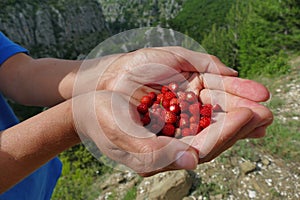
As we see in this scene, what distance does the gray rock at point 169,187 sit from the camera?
449 cm

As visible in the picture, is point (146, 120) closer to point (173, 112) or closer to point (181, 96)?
point (173, 112)

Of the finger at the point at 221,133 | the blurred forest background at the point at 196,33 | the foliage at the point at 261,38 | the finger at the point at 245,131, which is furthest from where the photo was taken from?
the foliage at the point at 261,38

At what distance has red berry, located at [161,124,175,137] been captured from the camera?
2207 millimetres

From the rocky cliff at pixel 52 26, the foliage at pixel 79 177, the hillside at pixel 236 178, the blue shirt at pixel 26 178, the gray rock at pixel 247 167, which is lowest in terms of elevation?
the rocky cliff at pixel 52 26

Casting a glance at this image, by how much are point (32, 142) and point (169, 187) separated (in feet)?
10.4

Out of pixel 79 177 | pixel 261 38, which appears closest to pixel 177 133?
pixel 79 177

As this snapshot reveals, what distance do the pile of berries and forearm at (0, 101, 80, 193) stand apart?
1.98 feet

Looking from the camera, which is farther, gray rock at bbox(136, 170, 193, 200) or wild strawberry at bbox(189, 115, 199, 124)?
gray rock at bbox(136, 170, 193, 200)

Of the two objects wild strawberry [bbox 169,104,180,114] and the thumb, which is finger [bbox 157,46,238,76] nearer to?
wild strawberry [bbox 169,104,180,114]

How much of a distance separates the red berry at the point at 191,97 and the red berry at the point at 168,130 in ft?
1.22

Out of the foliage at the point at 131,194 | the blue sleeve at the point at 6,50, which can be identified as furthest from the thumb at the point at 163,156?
the foliage at the point at 131,194

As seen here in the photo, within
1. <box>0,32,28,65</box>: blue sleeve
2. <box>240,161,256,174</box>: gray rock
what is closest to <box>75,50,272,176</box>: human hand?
<box>0,32,28,65</box>: blue sleeve

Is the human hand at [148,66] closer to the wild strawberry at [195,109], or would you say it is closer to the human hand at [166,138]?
the human hand at [166,138]

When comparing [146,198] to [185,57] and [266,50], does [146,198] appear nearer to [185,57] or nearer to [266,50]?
[185,57]
